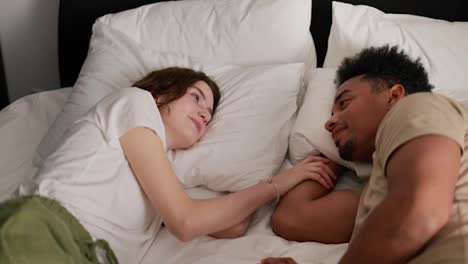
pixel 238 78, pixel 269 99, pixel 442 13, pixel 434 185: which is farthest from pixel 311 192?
pixel 442 13

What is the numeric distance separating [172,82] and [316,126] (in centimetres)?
40

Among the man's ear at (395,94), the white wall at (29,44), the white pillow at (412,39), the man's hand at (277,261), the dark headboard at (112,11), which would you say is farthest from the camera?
the white wall at (29,44)

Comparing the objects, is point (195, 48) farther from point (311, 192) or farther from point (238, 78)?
point (311, 192)

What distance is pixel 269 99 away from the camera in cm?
176

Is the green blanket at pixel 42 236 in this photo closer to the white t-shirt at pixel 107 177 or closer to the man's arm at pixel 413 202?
the white t-shirt at pixel 107 177

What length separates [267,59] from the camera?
189 centimetres

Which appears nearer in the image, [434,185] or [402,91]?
[434,185]

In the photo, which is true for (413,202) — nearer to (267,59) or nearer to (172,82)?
(172,82)

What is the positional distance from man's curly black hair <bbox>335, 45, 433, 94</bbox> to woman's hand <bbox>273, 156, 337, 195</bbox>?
231mm

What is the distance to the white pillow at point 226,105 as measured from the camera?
5.35 ft

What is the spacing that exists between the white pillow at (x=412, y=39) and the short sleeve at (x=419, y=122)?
575mm

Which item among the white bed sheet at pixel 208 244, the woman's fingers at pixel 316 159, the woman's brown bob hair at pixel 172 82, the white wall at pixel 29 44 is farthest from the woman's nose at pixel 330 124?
the white wall at pixel 29 44

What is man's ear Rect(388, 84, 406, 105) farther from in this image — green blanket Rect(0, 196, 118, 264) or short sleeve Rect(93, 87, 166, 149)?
green blanket Rect(0, 196, 118, 264)

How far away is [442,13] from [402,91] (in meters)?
0.67
